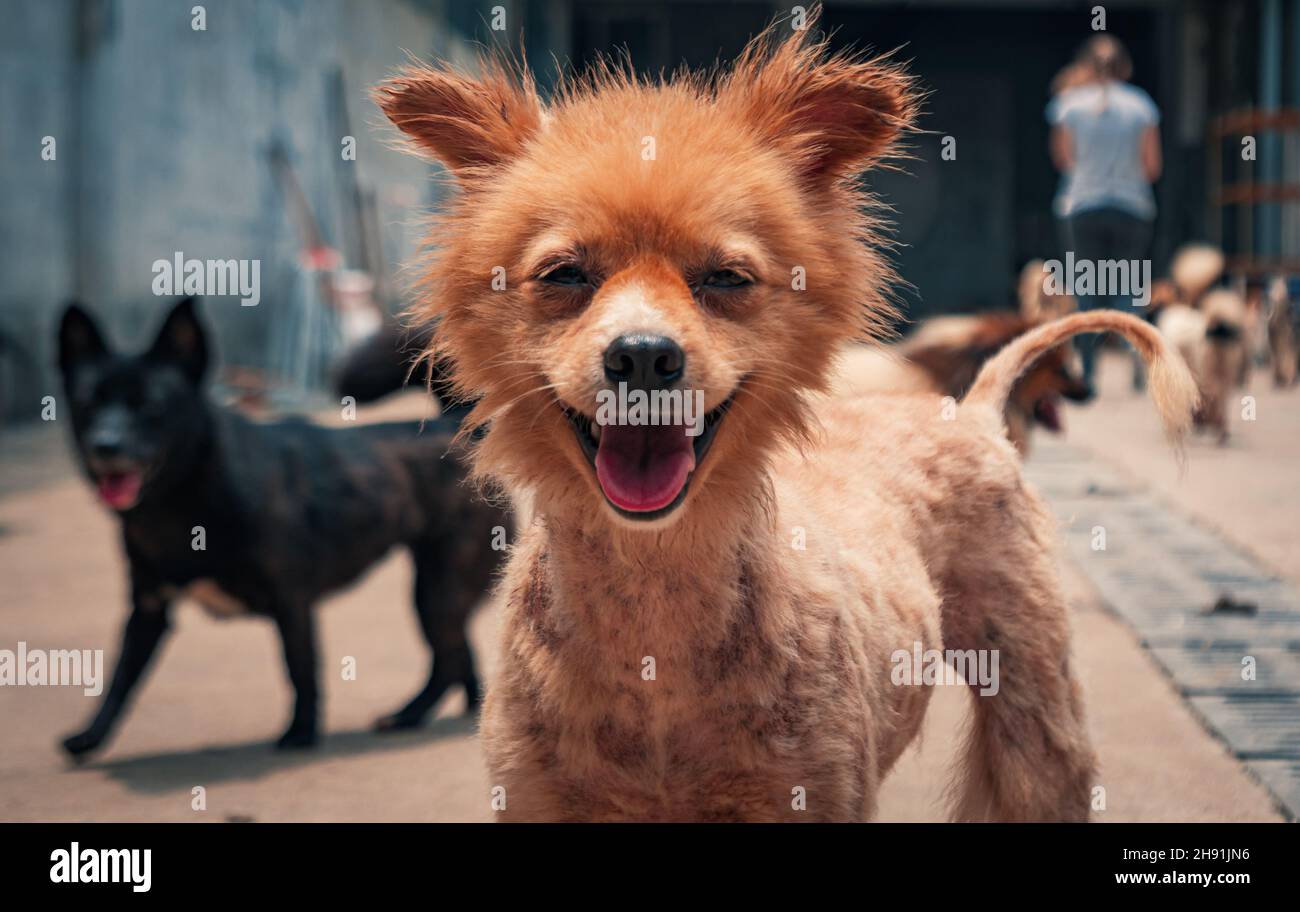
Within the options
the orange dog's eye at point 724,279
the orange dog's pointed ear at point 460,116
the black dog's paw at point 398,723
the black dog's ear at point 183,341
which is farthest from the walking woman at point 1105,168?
the orange dog's eye at point 724,279

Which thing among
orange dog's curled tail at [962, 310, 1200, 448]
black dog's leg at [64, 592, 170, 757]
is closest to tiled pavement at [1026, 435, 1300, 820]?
orange dog's curled tail at [962, 310, 1200, 448]

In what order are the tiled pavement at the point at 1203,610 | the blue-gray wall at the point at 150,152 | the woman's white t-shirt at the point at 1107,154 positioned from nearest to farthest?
the tiled pavement at the point at 1203,610
the woman's white t-shirt at the point at 1107,154
the blue-gray wall at the point at 150,152

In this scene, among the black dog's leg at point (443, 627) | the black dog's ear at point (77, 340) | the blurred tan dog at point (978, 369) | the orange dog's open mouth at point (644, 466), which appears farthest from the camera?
the blurred tan dog at point (978, 369)

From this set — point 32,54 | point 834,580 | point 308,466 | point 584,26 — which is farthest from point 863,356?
point 584,26

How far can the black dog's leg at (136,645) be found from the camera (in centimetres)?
505

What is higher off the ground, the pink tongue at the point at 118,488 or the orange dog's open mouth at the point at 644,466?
the pink tongue at the point at 118,488

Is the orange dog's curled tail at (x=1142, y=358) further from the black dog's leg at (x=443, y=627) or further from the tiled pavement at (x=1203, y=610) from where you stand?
the black dog's leg at (x=443, y=627)

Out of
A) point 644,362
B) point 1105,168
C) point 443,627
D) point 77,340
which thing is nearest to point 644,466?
point 644,362

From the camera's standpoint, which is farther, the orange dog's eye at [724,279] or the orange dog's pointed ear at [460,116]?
the orange dog's pointed ear at [460,116]

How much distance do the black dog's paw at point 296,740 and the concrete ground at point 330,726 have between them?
0.04 meters

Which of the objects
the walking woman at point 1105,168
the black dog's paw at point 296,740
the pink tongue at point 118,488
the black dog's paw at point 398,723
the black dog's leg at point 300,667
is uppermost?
the walking woman at point 1105,168

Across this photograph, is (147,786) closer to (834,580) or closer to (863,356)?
(834,580)

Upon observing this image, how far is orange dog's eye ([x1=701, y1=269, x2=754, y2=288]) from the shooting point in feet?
8.77

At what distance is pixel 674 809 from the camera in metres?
2.67
